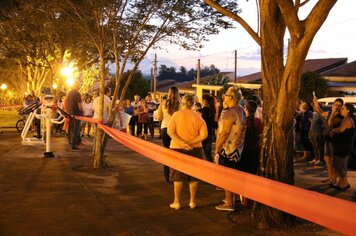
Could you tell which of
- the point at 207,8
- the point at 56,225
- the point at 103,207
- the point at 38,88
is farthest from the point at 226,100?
the point at 38,88

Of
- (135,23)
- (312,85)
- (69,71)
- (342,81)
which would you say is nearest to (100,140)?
(135,23)

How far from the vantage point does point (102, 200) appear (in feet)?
26.6

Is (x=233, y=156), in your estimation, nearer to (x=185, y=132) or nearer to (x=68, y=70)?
(x=185, y=132)

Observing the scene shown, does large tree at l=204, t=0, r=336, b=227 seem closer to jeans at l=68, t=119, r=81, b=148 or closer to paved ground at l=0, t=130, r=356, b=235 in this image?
paved ground at l=0, t=130, r=356, b=235

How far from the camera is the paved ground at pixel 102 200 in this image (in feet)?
21.3

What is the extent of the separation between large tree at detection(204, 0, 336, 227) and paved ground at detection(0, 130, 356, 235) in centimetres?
86

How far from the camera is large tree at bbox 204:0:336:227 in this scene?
6266mm

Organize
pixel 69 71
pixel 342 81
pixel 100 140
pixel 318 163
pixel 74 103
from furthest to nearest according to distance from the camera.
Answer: pixel 342 81 → pixel 69 71 → pixel 74 103 → pixel 318 163 → pixel 100 140

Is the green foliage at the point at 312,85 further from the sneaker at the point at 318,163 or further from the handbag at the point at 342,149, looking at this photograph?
the handbag at the point at 342,149

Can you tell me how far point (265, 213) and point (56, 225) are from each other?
113 inches

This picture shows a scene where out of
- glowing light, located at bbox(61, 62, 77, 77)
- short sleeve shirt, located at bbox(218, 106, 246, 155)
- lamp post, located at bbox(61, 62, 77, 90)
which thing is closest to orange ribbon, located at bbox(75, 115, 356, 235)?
short sleeve shirt, located at bbox(218, 106, 246, 155)

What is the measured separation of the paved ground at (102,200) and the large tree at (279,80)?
86 centimetres

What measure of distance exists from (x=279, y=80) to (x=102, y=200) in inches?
140

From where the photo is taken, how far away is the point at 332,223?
3.38m
